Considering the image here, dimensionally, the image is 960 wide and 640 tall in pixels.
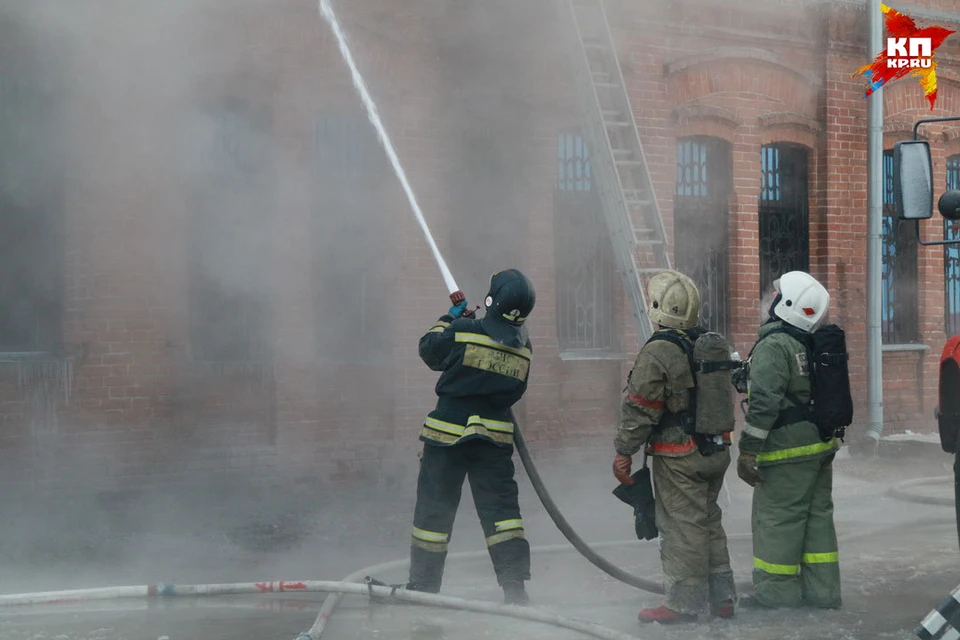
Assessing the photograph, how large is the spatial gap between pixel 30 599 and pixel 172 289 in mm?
3247

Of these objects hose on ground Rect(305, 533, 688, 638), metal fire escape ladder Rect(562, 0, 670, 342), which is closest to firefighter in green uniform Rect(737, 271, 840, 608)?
hose on ground Rect(305, 533, 688, 638)

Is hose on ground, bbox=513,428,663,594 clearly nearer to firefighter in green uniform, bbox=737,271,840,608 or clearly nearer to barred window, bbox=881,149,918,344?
firefighter in green uniform, bbox=737,271,840,608

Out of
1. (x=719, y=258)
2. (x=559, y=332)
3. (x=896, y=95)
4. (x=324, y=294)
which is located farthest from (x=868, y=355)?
(x=324, y=294)

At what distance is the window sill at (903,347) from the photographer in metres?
11.7

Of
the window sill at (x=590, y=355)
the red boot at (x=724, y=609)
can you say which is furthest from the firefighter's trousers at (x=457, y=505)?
the window sill at (x=590, y=355)

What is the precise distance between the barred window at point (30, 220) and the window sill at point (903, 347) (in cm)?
819

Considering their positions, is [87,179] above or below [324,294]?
above

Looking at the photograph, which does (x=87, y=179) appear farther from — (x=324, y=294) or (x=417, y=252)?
(x=417, y=252)

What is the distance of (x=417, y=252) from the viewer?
8.81 m

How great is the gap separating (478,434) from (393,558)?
1785 mm

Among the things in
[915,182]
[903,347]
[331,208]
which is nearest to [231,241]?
[331,208]

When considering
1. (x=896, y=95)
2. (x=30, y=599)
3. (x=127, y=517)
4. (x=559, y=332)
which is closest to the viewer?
(x=30, y=599)

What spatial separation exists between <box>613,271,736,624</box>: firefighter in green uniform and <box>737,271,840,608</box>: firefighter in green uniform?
0.22m

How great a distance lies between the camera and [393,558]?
6.66 metres
